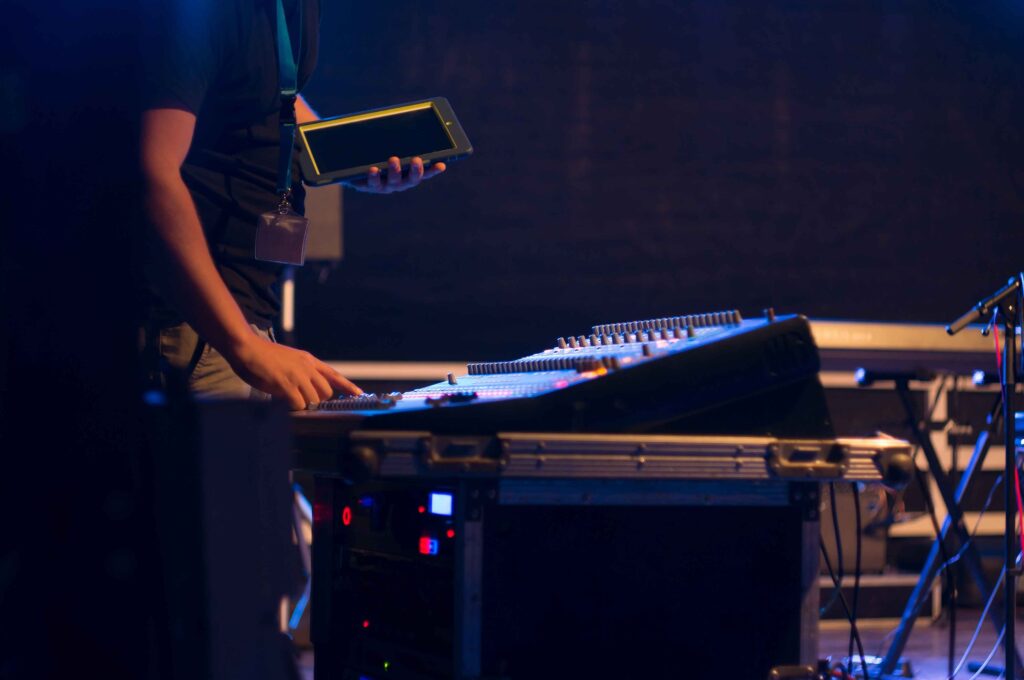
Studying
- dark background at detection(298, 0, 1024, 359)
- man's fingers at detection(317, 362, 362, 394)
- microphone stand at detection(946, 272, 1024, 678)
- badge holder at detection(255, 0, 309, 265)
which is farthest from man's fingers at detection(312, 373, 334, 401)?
dark background at detection(298, 0, 1024, 359)

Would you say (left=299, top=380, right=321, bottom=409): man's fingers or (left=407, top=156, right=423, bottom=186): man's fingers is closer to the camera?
(left=299, top=380, right=321, bottom=409): man's fingers

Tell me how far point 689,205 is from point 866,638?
1991 millimetres

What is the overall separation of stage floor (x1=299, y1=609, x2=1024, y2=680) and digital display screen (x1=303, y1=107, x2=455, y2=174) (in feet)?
7.23

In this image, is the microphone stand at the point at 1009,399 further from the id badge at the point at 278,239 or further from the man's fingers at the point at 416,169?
the id badge at the point at 278,239

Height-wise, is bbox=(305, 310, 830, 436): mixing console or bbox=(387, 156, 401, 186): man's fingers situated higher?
bbox=(387, 156, 401, 186): man's fingers

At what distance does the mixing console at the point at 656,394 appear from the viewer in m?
1.55

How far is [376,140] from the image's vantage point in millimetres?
2025

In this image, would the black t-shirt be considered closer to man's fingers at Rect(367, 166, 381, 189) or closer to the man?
the man

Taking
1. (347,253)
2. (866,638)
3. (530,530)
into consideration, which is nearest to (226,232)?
(530,530)

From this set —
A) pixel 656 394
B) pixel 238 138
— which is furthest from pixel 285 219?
pixel 656 394

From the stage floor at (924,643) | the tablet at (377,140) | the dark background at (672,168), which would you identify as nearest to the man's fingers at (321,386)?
the tablet at (377,140)

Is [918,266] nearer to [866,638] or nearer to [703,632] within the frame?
[866,638]

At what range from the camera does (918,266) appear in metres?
5.48

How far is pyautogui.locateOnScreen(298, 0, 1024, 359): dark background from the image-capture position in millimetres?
4961
